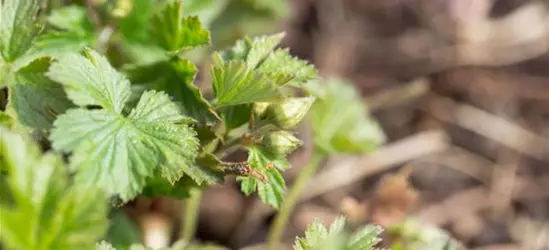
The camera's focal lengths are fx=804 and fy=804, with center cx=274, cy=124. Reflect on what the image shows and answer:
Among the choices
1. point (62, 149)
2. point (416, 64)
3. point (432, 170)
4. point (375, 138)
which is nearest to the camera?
Result: point (62, 149)

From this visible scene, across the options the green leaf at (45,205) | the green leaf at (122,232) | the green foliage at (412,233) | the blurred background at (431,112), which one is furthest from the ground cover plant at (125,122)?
the blurred background at (431,112)

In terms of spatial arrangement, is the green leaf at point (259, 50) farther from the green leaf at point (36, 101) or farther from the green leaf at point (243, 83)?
the green leaf at point (36, 101)

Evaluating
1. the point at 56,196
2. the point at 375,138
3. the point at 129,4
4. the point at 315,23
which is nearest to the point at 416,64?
the point at 315,23

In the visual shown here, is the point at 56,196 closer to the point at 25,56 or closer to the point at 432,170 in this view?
the point at 25,56

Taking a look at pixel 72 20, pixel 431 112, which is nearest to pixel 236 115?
pixel 72 20

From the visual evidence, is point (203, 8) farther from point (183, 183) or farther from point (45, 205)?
point (45, 205)

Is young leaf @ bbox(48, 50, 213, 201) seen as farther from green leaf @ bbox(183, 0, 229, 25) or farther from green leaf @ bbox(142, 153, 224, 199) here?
green leaf @ bbox(183, 0, 229, 25)
